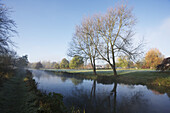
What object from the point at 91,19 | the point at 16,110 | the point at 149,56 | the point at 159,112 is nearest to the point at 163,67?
the point at 159,112

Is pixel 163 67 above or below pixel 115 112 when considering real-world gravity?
above

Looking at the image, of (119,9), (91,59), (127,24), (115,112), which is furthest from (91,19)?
(115,112)

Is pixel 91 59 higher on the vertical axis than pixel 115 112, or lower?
higher

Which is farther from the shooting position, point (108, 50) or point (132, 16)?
point (108, 50)

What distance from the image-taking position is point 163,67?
1823 centimetres

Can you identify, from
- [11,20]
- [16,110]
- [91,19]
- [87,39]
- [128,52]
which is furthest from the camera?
[87,39]

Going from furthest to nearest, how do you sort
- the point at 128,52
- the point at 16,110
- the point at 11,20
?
the point at 128,52 < the point at 11,20 < the point at 16,110

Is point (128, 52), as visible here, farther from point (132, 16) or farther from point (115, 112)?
point (115, 112)

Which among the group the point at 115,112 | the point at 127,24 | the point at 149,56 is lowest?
the point at 115,112

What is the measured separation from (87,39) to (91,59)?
5.60 metres

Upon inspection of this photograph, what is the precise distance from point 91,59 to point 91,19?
10344 millimetres

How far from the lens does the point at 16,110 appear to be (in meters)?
5.29

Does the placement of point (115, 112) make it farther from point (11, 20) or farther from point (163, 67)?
point (163, 67)

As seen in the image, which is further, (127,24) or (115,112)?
(127,24)
